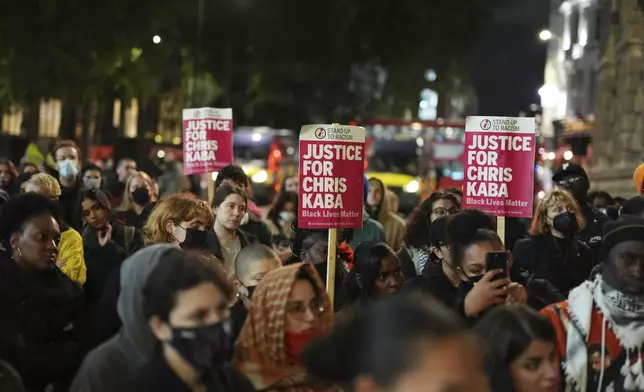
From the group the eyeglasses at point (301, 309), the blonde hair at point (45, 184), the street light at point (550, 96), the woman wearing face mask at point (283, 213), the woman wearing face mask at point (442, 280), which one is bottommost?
the woman wearing face mask at point (283, 213)

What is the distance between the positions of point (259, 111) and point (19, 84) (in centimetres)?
2001

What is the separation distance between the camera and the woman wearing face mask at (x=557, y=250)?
833 cm

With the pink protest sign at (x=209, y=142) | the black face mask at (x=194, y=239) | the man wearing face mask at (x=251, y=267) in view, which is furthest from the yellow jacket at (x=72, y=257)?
the pink protest sign at (x=209, y=142)

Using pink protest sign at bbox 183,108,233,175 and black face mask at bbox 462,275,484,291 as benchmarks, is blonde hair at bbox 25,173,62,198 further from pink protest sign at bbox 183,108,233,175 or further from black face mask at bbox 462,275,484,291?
black face mask at bbox 462,275,484,291

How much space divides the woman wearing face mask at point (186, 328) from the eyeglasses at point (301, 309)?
489mm

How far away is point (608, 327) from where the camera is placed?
5156 millimetres

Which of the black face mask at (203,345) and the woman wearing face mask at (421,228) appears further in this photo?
the woman wearing face mask at (421,228)

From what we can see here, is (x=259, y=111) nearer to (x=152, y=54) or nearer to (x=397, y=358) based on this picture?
(x=152, y=54)

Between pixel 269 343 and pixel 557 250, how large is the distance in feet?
13.9

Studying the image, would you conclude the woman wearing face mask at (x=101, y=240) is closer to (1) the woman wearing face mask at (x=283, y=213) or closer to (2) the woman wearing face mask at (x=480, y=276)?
(2) the woman wearing face mask at (x=480, y=276)

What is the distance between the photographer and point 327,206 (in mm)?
9047

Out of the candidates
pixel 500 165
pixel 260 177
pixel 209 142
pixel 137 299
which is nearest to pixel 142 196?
pixel 209 142

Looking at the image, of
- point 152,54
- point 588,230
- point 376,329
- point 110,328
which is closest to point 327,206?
point 588,230

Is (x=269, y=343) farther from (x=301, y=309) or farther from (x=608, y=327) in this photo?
(x=608, y=327)
